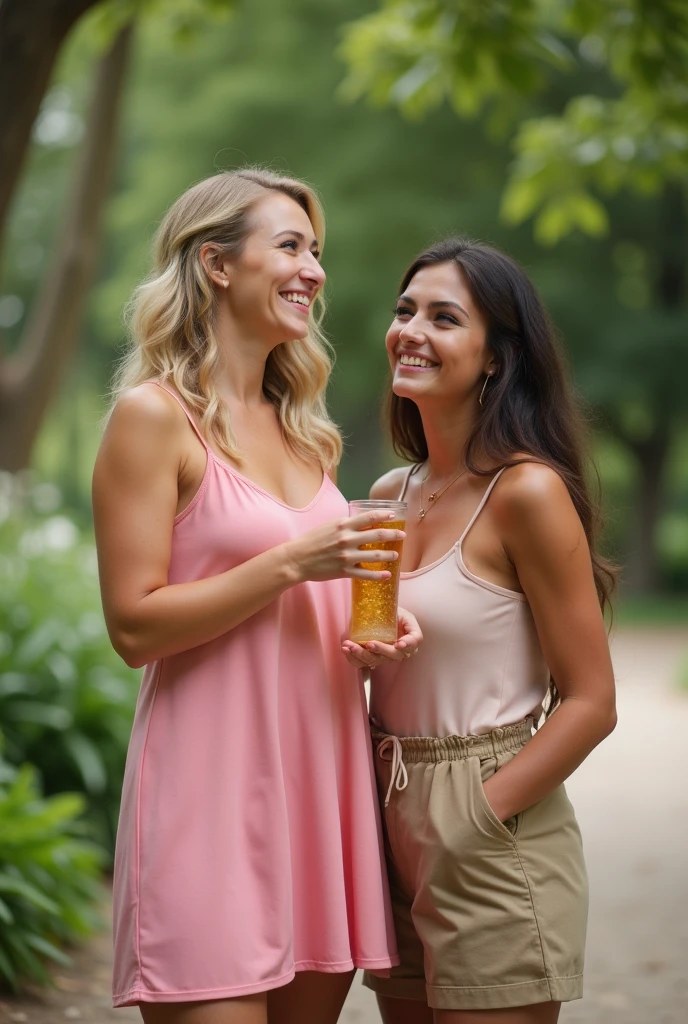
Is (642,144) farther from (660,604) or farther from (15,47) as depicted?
(660,604)

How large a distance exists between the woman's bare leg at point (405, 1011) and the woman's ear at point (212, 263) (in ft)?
6.03

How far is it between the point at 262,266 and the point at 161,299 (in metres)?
0.26

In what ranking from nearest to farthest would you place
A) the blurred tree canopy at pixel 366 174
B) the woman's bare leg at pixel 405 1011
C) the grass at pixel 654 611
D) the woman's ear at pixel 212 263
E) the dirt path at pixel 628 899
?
the woman's ear at pixel 212 263, the woman's bare leg at pixel 405 1011, the dirt path at pixel 628 899, the grass at pixel 654 611, the blurred tree canopy at pixel 366 174

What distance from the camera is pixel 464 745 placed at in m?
Result: 2.88

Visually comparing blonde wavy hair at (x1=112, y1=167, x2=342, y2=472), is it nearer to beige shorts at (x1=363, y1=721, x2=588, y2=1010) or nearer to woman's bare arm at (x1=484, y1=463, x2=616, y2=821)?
woman's bare arm at (x1=484, y1=463, x2=616, y2=821)

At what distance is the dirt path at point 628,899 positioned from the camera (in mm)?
4977

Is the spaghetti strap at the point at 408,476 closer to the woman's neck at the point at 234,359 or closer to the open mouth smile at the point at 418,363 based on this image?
the open mouth smile at the point at 418,363

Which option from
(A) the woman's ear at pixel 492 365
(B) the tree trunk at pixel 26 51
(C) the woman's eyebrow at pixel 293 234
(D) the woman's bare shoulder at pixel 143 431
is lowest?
(D) the woman's bare shoulder at pixel 143 431

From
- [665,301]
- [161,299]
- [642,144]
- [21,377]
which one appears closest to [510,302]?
[161,299]

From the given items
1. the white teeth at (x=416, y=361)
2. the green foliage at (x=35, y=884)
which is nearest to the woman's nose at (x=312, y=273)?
the white teeth at (x=416, y=361)

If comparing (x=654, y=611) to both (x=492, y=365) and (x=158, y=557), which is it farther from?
Answer: (x=158, y=557)

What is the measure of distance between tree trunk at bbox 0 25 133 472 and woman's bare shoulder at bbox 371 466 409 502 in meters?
5.45

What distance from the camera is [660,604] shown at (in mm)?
20938

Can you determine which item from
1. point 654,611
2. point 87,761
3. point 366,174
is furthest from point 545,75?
point 654,611
